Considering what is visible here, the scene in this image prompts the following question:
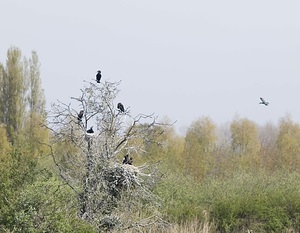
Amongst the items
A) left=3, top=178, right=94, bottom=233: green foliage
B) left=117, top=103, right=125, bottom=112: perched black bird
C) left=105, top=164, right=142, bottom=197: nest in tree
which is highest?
left=117, top=103, right=125, bottom=112: perched black bird

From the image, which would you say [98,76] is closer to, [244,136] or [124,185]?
[124,185]

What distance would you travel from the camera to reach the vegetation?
5.75 metres

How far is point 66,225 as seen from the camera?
5.32m

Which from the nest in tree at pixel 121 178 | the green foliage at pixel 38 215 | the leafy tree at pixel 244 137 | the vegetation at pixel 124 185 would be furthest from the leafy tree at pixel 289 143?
the green foliage at pixel 38 215

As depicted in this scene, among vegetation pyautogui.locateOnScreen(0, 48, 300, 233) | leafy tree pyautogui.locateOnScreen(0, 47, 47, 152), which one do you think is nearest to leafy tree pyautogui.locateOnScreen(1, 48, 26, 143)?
leafy tree pyautogui.locateOnScreen(0, 47, 47, 152)

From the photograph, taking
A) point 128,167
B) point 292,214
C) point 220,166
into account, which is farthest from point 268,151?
point 128,167

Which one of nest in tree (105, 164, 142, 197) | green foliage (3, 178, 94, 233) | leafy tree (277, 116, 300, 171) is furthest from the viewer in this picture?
leafy tree (277, 116, 300, 171)

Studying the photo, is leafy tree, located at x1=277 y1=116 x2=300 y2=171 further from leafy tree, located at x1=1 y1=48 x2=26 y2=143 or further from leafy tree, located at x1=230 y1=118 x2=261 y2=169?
leafy tree, located at x1=1 y1=48 x2=26 y2=143

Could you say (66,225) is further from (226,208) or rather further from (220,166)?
(220,166)

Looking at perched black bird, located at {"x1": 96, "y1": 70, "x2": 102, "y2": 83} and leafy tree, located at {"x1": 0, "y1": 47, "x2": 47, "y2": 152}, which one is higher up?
leafy tree, located at {"x1": 0, "y1": 47, "x2": 47, "y2": 152}

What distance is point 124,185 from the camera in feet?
26.6

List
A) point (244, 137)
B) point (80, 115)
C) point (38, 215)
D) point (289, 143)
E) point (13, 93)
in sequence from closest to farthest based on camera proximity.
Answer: point (38, 215) → point (80, 115) → point (289, 143) → point (13, 93) → point (244, 137)

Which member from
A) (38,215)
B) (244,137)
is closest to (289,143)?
(244,137)

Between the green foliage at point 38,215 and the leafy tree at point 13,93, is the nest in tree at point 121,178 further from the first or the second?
the leafy tree at point 13,93
